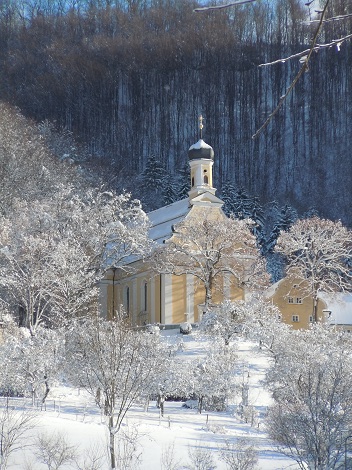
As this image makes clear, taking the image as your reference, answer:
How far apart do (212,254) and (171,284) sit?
3753mm

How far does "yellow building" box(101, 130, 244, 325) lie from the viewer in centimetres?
3941

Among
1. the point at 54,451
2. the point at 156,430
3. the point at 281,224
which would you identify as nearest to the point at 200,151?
the point at 281,224

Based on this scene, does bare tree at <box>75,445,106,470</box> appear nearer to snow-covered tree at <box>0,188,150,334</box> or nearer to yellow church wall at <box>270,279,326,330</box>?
Result: snow-covered tree at <box>0,188,150,334</box>

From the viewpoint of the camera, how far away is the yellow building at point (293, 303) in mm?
41281

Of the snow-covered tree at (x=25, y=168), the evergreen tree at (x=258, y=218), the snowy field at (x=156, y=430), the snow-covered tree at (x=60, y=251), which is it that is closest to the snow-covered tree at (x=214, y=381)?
the snowy field at (x=156, y=430)

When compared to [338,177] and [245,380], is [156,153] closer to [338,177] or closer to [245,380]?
[338,177]

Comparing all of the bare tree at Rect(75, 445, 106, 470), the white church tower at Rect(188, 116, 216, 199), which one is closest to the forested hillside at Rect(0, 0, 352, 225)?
the white church tower at Rect(188, 116, 216, 199)

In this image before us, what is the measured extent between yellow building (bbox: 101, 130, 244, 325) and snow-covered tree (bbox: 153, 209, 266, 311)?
145 centimetres

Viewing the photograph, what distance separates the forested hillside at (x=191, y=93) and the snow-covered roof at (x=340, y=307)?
77.7 ft

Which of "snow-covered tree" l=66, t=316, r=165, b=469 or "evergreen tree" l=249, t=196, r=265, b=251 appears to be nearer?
"snow-covered tree" l=66, t=316, r=165, b=469

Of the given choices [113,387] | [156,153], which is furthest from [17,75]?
[113,387]

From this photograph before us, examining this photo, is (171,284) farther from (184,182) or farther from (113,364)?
(184,182)

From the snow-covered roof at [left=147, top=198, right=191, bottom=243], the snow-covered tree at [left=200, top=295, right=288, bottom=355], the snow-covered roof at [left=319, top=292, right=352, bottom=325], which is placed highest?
the snow-covered roof at [left=147, top=198, right=191, bottom=243]

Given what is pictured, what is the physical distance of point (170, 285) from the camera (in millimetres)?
39469
